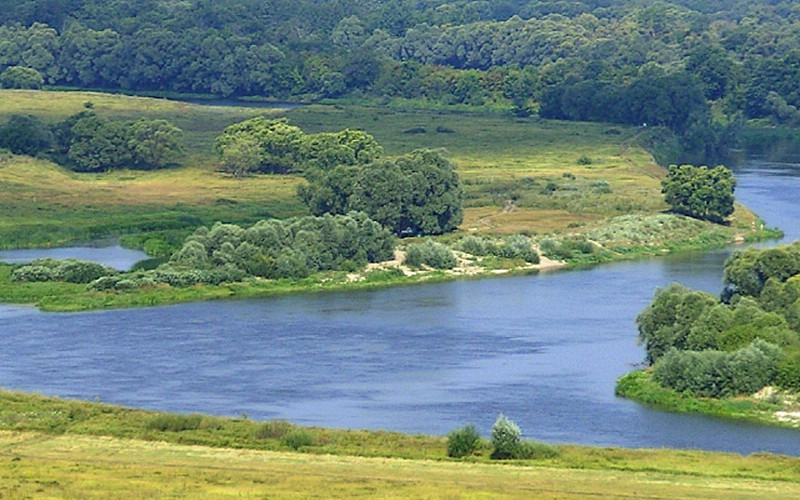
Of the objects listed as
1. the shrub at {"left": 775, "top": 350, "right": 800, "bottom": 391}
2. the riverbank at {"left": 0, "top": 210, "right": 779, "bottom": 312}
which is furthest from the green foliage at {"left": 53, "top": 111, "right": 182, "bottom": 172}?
the shrub at {"left": 775, "top": 350, "right": 800, "bottom": 391}

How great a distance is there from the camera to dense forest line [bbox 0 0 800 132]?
467ft

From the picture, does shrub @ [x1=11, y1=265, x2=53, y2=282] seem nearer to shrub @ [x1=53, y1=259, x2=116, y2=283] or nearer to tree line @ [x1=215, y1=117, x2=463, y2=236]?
shrub @ [x1=53, y1=259, x2=116, y2=283]

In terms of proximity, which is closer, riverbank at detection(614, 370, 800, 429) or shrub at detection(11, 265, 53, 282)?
riverbank at detection(614, 370, 800, 429)

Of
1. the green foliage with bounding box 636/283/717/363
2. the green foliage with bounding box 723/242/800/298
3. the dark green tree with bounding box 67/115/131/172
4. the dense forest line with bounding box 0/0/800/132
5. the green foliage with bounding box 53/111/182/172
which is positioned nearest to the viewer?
the green foliage with bounding box 636/283/717/363

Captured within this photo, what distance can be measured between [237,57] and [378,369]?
103252 millimetres

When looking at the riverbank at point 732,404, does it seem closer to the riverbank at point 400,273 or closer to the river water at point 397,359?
the river water at point 397,359

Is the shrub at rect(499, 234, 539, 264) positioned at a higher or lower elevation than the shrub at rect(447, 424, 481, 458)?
lower

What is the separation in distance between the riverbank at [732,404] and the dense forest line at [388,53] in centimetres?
7950

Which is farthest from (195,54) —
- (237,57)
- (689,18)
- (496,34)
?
(689,18)

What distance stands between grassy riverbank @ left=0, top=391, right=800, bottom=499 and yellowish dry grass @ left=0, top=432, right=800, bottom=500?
0.02m

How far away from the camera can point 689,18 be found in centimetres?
18738

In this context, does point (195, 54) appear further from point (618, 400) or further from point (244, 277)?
point (618, 400)

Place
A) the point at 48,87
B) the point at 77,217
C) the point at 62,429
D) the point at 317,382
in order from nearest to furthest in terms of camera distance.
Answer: the point at 62,429 < the point at 317,382 < the point at 77,217 < the point at 48,87

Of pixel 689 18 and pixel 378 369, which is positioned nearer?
pixel 378 369
